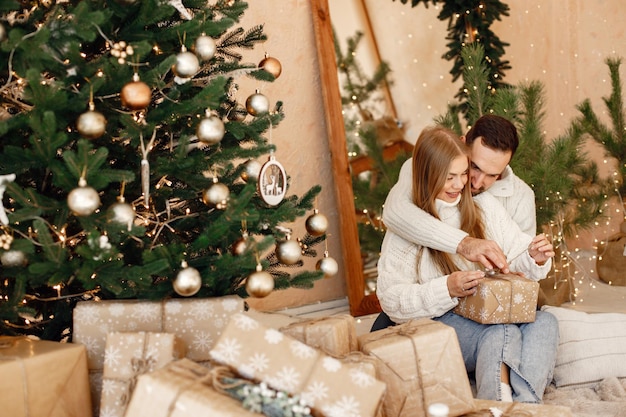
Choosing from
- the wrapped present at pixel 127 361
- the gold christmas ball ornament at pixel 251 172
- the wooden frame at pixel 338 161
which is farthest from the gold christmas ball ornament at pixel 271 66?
the wooden frame at pixel 338 161

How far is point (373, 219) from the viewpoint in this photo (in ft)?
13.0

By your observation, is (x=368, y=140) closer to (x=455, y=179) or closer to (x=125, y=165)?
(x=455, y=179)

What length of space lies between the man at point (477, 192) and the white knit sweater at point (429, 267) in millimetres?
78

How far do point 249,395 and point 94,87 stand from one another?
793 mm

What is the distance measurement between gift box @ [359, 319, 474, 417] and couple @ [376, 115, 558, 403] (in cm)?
46

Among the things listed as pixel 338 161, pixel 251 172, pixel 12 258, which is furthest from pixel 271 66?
pixel 338 161

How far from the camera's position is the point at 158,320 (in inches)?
73.9

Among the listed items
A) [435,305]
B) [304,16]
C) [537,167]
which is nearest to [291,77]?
[304,16]

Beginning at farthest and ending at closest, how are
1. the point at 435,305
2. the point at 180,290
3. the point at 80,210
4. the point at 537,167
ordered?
the point at 537,167
the point at 435,305
the point at 180,290
the point at 80,210

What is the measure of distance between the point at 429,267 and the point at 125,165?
1.19 m

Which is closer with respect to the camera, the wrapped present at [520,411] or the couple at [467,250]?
the wrapped present at [520,411]

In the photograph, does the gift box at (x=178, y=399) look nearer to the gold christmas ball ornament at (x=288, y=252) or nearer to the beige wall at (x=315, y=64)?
the gold christmas ball ornament at (x=288, y=252)

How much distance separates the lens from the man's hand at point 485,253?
96.8 inches

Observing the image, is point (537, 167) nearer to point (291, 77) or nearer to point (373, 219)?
point (373, 219)
